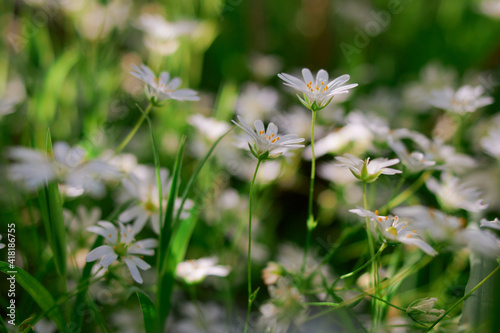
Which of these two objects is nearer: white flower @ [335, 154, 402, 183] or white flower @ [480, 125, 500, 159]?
white flower @ [335, 154, 402, 183]

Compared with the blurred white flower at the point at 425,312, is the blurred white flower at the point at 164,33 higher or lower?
higher

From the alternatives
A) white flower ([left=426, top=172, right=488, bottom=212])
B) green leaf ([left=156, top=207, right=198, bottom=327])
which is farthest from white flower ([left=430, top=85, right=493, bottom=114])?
green leaf ([left=156, top=207, right=198, bottom=327])

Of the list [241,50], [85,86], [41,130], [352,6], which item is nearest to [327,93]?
[41,130]

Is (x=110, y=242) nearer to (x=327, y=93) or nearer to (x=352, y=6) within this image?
(x=327, y=93)

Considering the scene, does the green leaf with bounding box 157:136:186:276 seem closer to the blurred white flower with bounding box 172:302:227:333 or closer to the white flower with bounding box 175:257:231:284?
the white flower with bounding box 175:257:231:284

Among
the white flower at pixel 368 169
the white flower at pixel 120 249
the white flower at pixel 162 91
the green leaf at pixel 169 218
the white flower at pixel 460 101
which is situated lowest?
the white flower at pixel 120 249

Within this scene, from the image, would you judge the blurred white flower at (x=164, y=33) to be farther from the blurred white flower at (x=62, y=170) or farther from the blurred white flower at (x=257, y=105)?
the blurred white flower at (x=62, y=170)

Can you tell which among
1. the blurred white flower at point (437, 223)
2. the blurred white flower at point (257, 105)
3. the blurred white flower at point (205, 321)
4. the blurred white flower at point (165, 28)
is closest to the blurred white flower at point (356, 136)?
the blurred white flower at point (437, 223)
